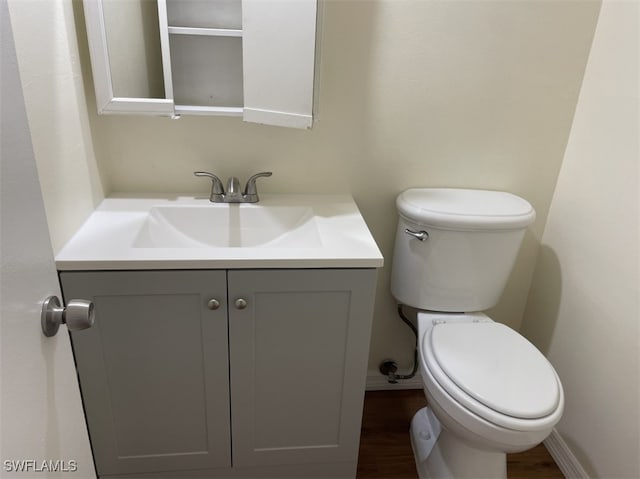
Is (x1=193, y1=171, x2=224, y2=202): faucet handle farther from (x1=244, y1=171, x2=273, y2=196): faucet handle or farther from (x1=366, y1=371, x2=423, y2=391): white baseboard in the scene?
(x1=366, y1=371, x2=423, y2=391): white baseboard

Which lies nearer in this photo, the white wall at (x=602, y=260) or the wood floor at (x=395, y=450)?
the white wall at (x=602, y=260)

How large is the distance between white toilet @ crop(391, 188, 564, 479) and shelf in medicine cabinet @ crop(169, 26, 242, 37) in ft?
2.37

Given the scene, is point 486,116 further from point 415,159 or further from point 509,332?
point 509,332

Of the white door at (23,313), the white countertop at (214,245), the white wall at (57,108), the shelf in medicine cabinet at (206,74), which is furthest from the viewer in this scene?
the shelf in medicine cabinet at (206,74)

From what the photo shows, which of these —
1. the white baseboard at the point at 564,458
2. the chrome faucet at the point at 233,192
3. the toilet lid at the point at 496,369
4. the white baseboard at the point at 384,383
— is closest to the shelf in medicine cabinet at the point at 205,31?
the chrome faucet at the point at 233,192

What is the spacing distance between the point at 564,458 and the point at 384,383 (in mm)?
680

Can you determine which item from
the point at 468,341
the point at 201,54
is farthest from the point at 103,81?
the point at 468,341

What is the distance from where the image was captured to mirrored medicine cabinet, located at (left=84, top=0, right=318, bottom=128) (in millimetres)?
1230

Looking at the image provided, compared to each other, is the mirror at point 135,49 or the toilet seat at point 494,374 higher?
the mirror at point 135,49

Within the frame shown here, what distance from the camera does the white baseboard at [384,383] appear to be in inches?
74.2

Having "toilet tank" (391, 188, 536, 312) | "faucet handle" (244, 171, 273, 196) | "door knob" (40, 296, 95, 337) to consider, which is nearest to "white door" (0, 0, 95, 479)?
"door knob" (40, 296, 95, 337)

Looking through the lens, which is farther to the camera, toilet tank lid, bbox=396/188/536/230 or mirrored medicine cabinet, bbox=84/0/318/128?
toilet tank lid, bbox=396/188/536/230

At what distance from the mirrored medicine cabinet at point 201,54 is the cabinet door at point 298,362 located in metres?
0.48

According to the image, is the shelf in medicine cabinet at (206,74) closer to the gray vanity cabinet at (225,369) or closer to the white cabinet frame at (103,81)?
the white cabinet frame at (103,81)
